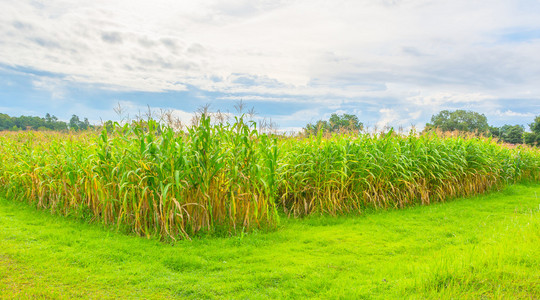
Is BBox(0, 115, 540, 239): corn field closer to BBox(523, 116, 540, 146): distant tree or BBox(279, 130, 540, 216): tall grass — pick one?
BBox(279, 130, 540, 216): tall grass

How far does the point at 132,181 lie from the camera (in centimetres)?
512

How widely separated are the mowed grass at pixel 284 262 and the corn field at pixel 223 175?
396 mm

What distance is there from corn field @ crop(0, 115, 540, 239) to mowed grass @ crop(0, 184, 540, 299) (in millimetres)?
396

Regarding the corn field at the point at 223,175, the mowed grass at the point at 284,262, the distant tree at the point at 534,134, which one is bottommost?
the mowed grass at the point at 284,262

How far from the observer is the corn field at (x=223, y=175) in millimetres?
5047

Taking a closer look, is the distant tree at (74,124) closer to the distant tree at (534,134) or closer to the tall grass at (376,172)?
the tall grass at (376,172)

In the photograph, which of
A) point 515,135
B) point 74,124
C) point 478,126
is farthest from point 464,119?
point 74,124

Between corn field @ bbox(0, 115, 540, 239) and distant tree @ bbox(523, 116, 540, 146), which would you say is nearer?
corn field @ bbox(0, 115, 540, 239)

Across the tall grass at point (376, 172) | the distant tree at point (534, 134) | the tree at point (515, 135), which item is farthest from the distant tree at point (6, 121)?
the tree at point (515, 135)

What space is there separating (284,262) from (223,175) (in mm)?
1660

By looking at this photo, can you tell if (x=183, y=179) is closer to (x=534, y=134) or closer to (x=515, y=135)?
(x=534, y=134)

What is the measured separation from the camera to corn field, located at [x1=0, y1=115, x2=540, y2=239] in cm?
505

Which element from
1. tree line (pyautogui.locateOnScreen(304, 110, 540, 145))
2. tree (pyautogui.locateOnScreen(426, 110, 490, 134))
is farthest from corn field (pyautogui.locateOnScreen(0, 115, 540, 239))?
tree (pyautogui.locateOnScreen(426, 110, 490, 134))

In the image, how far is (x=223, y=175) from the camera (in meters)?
5.28
